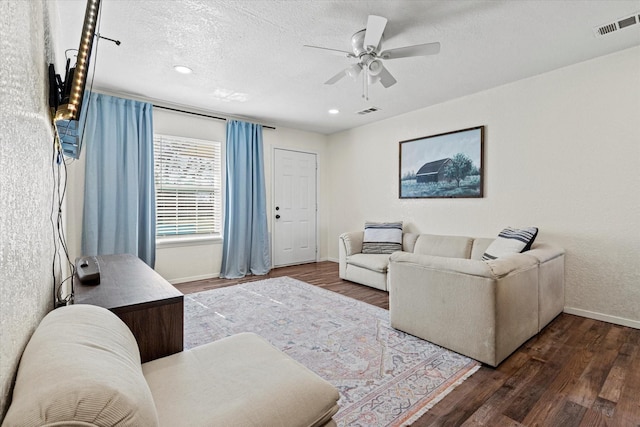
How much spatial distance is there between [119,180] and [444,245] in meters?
4.13

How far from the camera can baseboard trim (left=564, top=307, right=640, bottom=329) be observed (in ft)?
8.92

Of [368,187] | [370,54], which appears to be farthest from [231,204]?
[370,54]

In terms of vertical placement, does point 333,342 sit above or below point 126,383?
below

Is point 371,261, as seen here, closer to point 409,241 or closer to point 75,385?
point 409,241

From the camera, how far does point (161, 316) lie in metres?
1.39

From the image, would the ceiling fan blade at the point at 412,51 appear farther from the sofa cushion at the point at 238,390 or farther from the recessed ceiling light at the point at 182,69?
the sofa cushion at the point at 238,390

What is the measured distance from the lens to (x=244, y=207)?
186 inches

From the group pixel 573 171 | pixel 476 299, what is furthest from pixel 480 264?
pixel 573 171

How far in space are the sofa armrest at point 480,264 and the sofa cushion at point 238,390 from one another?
1.39m

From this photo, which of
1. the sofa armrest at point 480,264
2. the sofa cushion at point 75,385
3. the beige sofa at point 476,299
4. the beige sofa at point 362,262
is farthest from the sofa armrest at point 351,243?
the sofa cushion at point 75,385

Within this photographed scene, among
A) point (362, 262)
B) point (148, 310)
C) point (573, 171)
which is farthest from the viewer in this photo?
point (362, 262)

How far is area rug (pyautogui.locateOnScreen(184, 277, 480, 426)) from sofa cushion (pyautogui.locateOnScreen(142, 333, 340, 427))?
0.65 meters

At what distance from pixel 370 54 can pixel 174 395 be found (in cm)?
254

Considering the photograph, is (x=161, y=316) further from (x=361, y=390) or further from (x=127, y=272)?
(x=361, y=390)
